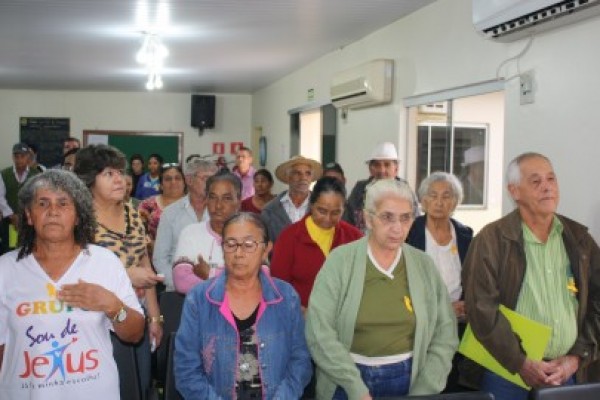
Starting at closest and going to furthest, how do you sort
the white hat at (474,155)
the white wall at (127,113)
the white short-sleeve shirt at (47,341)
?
1. the white short-sleeve shirt at (47,341)
2. the white hat at (474,155)
3. the white wall at (127,113)

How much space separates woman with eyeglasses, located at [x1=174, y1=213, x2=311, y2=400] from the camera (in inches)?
83.1

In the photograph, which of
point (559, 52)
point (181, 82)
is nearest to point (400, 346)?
point (559, 52)

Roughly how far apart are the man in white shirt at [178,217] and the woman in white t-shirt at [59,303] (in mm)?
1183

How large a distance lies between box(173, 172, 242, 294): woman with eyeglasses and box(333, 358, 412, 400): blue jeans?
892 millimetres

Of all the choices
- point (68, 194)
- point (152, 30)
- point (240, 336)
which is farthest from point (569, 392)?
point (152, 30)

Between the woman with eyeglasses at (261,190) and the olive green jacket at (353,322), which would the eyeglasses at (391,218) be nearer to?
the olive green jacket at (353,322)

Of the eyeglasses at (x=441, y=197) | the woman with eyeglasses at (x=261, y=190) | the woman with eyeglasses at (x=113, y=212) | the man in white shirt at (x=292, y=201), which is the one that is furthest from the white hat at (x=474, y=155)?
the woman with eyeglasses at (x=113, y=212)

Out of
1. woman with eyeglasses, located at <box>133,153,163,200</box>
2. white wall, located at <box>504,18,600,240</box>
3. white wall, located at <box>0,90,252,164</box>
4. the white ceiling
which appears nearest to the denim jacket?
white wall, located at <box>504,18,600,240</box>

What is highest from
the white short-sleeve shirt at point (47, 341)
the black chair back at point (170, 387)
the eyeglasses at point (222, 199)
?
the eyeglasses at point (222, 199)

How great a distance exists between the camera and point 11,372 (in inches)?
74.1

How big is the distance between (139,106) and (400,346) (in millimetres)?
10472

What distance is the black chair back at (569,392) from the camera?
75.9 inches

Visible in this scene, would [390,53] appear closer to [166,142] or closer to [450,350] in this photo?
[450,350]

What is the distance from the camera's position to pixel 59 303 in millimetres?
1919
